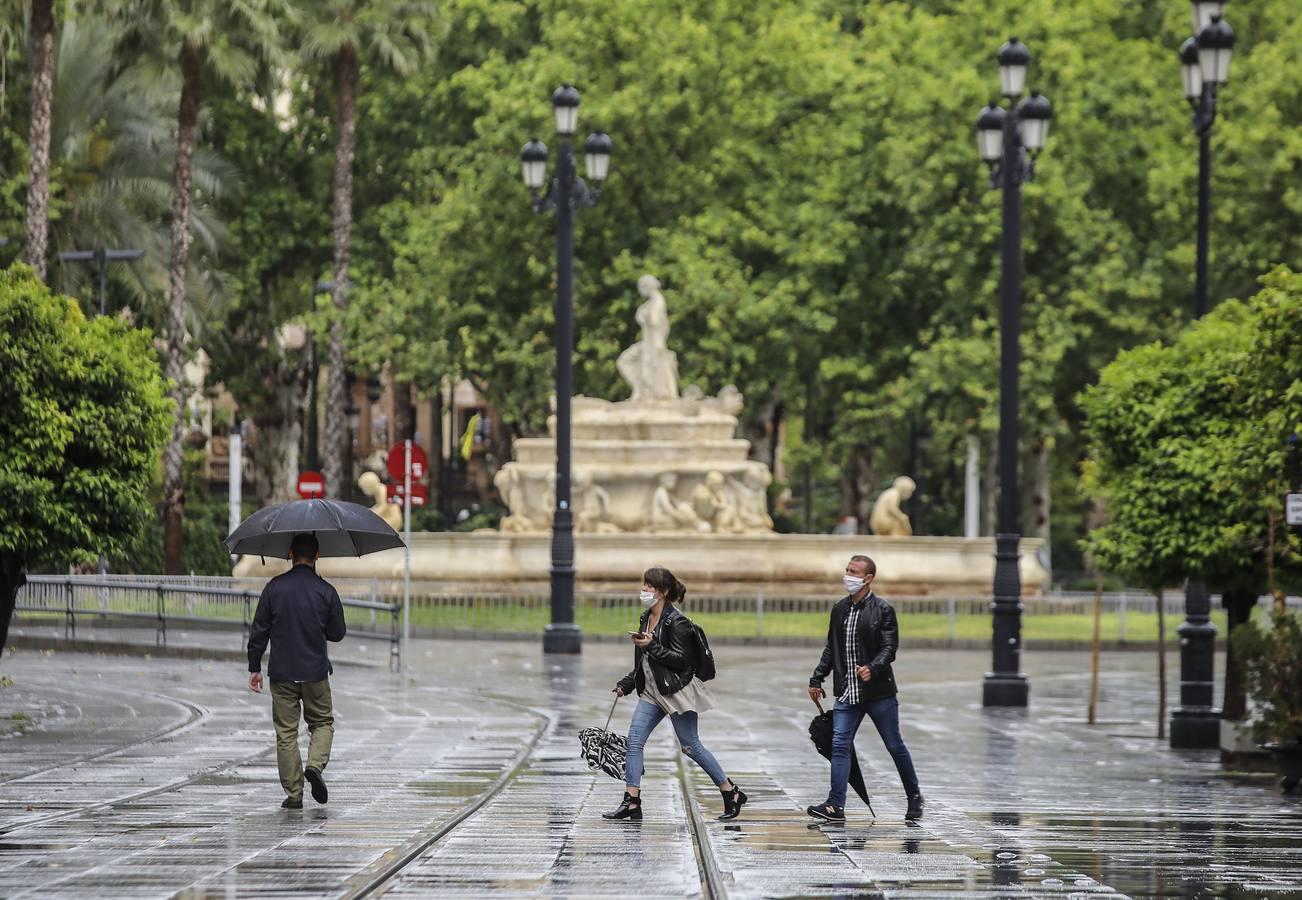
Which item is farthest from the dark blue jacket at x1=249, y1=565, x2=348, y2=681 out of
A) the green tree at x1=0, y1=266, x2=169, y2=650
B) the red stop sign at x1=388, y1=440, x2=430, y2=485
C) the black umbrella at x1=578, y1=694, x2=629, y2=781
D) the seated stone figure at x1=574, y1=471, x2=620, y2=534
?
the seated stone figure at x1=574, y1=471, x2=620, y2=534

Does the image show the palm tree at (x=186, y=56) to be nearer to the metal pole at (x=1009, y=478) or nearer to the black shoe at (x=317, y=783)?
the metal pole at (x=1009, y=478)

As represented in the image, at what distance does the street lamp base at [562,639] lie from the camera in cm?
3588

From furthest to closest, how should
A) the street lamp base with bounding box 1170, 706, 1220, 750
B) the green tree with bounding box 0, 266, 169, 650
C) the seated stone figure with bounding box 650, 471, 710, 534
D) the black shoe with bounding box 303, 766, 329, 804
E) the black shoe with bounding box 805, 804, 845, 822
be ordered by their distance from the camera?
the seated stone figure with bounding box 650, 471, 710, 534, the street lamp base with bounding box 1170, 706, 1220, 750, the green tree with bounding box 0, 266, 169, 650, the black shoe with bounding box 303, 766, 329, 804, the black shoe with bounding box 805, 804, 845, 822

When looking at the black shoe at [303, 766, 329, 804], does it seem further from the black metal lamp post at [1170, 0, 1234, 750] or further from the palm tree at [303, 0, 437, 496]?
the palm tree at [303, 0, 437, 496]

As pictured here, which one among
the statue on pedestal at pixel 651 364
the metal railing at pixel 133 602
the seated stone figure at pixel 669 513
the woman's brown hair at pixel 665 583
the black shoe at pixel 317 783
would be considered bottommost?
the black shoe at pixel 317 783

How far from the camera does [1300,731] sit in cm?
1900

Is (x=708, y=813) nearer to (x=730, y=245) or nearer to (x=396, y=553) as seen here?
(x=396, y=553)

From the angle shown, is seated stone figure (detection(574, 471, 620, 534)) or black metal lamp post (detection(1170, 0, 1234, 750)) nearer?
black metal lamp post (detection(1170, 0, 1234, 750))

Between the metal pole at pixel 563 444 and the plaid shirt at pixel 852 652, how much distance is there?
20351 millimetres

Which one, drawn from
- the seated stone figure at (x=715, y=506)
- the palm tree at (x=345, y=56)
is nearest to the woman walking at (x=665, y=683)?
the seated stone figure at (x=715, y=506)

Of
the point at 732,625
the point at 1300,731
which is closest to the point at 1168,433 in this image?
the point at 1300,731

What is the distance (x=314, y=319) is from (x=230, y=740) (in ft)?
124

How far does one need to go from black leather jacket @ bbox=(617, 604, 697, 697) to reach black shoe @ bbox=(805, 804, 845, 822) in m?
1.10

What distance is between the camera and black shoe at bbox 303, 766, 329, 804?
50.1ft
